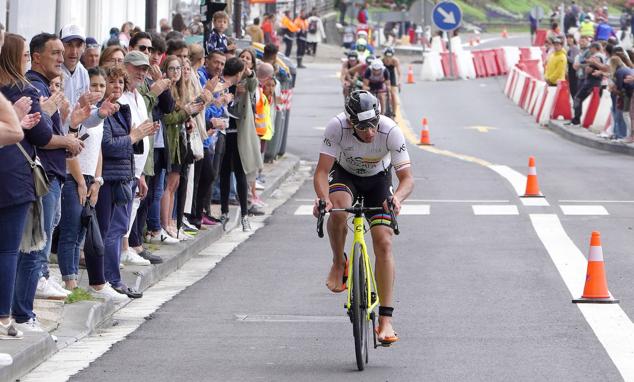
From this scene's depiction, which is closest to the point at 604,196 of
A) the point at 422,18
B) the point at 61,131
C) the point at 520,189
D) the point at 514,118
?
the point at 520,189

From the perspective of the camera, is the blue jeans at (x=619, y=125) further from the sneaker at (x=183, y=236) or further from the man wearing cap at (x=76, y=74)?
the man wearing cap at (x=76, y=74)

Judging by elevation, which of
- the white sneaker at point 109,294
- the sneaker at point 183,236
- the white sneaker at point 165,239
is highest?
the white sneaker at point 109,294

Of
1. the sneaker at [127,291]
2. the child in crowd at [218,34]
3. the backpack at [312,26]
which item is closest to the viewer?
the sneaker at [127,291]

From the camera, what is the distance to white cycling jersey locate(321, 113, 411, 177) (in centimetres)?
1036

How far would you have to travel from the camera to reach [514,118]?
3997 centimetres

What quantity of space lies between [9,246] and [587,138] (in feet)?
79.0

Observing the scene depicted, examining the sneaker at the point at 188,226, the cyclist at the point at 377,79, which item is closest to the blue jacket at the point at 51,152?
the sneaker at the point at 188,226

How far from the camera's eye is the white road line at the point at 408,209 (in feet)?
65.4

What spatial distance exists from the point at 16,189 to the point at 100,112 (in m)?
2.40

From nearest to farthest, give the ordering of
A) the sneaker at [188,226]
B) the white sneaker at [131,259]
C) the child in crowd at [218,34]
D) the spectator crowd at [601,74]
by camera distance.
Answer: the white sneaker at [131,259], the sneaker at [188,226], the child in crowd at [218,34], the spectator crowd at [601,74]

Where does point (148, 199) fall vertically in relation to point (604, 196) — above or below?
above

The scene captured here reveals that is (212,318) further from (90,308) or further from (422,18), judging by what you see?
(422,18)

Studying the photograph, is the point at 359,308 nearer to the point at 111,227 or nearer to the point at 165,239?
the point at 111,227

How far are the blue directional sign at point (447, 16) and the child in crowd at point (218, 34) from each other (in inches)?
1146
